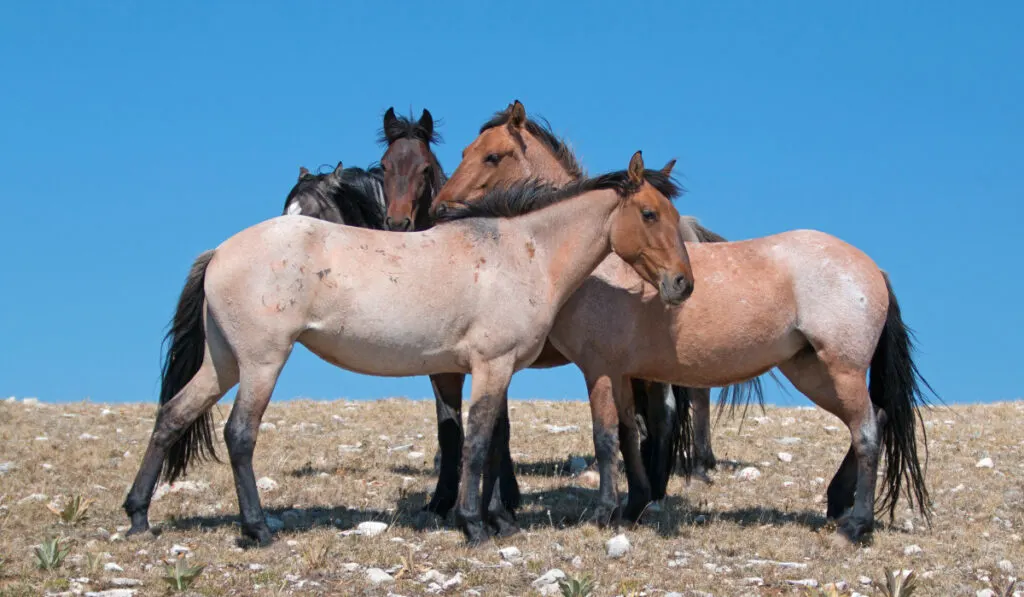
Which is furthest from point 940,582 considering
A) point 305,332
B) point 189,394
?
point 189,394

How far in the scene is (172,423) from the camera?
6348 millimetres

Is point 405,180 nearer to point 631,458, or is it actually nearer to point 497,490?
point 497,490

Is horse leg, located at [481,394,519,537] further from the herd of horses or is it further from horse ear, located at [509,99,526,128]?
horse ear, located at [509,99,526,128]

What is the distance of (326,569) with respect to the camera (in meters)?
5.58

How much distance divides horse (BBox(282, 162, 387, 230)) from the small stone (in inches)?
116

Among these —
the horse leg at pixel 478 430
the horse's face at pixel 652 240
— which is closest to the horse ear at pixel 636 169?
the horse's face at pixel 652 240

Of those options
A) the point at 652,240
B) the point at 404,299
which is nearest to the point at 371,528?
the point at 404,299

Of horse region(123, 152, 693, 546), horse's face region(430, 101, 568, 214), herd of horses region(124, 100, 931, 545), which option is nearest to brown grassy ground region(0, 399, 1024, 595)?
herd of horses region(124, 100, 931, 545)

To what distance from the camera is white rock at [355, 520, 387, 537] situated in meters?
6.54

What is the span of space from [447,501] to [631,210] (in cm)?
254

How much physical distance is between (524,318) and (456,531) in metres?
1.52

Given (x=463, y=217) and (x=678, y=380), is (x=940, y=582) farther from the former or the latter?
(x=463, y=217)

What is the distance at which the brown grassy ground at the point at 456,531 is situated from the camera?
5.61 m

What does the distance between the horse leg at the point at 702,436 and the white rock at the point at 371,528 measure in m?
3.85
